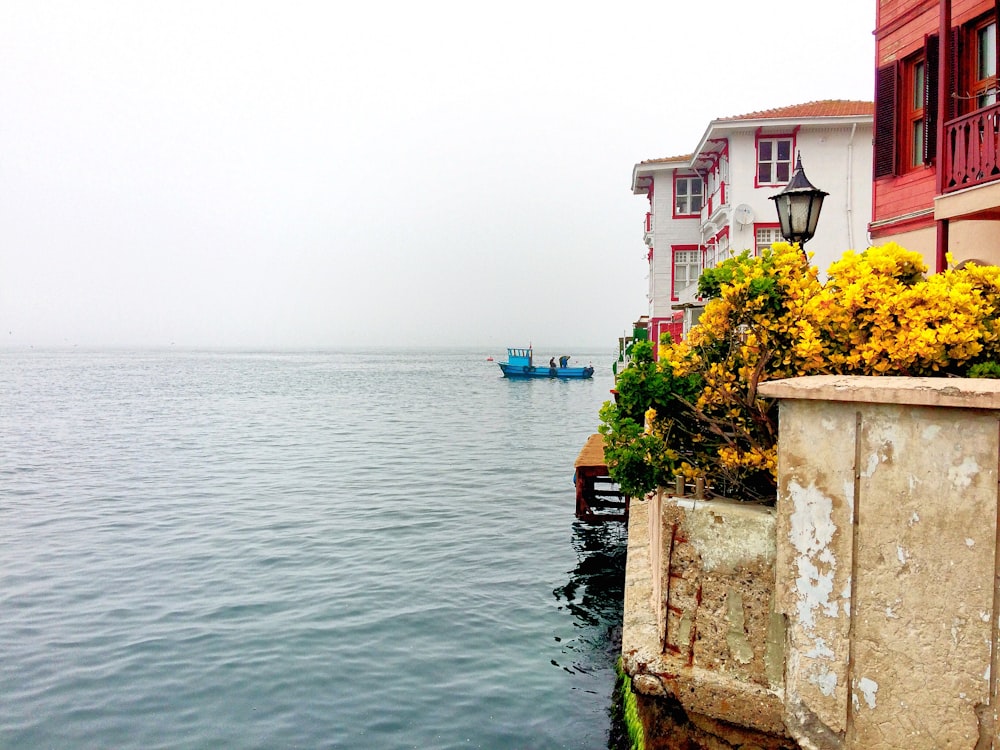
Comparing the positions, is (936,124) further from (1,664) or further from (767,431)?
(1,664)

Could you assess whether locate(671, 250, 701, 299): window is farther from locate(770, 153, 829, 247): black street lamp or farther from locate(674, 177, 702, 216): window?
locate(770, 153, 829, 247): black street lamp

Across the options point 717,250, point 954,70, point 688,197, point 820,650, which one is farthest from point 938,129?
point 688,197

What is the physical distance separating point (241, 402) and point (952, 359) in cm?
6051

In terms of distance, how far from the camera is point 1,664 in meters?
10.7

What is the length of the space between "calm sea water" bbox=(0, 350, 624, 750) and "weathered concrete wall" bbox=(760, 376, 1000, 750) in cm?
463

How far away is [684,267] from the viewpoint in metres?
34.5

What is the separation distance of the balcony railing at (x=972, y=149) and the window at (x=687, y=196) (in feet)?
79.2

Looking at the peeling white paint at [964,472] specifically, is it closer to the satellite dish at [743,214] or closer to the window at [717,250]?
the window at [717,250]

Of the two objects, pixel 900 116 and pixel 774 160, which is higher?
pixel 774 160

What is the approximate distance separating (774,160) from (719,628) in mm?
24764

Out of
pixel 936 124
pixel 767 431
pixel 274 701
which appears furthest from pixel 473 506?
pixel 767 431

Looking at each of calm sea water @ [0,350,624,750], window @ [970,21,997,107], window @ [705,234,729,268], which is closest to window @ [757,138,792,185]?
window @ [705,234,729,268]

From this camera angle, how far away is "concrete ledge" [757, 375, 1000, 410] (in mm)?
4266

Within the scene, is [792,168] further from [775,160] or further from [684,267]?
[684,267]
